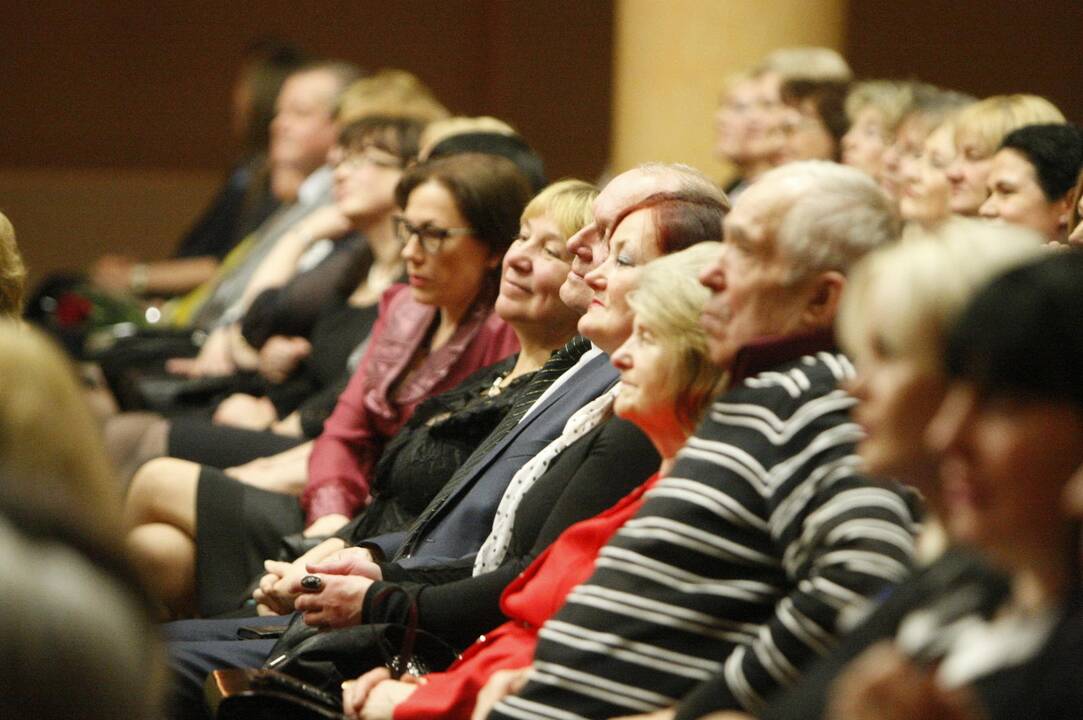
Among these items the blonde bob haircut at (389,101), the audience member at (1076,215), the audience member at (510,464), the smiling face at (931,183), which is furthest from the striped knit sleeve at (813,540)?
the blonde bob haircut at (389,101)

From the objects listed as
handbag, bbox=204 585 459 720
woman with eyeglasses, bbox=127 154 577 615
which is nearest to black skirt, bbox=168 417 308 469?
woman with eyeglasses, bbox=127 154 577 615

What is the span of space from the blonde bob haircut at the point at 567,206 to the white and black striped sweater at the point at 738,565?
4.24 ft

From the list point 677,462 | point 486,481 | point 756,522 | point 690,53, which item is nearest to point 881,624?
point 756,522

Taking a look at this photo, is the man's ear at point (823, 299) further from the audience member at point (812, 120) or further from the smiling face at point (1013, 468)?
the audience member at point (812, 120)

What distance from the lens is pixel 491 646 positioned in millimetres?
2883

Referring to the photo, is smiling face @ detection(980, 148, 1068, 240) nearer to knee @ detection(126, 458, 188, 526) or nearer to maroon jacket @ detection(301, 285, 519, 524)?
maroon jacket @ detection(301, 285, 519, 524)

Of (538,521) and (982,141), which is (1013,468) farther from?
(982,141)

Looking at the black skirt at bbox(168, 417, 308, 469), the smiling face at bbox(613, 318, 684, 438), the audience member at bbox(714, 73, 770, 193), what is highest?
the smiling face at bbox(613, 318, 684, 438)

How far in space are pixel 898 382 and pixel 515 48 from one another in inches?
333

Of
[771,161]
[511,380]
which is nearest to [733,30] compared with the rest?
[771,161]

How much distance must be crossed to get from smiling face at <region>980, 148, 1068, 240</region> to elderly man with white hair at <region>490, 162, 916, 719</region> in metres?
1.79

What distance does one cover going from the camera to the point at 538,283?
3.63 meters

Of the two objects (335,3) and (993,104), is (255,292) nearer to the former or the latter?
(993,104)

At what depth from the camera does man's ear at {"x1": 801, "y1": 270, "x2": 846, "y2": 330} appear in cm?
244
